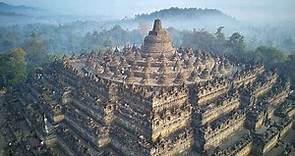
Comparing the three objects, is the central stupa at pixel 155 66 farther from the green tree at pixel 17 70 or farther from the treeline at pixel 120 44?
the treeline at pixel 120 44

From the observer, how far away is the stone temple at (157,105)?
29.2 meters

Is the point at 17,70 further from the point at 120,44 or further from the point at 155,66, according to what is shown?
the point at 120,44

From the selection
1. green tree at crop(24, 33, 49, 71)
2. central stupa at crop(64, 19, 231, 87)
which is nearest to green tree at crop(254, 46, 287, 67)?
central stupa at crop(64, 19, 231, 87)

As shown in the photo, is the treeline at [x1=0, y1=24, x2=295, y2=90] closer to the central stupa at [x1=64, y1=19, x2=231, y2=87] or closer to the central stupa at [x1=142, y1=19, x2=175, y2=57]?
the central stupa at [x1=64, y1=19, x2=231, y2=87]

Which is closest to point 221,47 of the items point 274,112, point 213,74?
point 213,74

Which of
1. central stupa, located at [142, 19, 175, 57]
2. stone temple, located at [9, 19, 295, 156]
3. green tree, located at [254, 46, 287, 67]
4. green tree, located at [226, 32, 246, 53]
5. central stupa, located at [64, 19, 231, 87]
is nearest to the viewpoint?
stone temple, located at [9, 19, 295, 156]

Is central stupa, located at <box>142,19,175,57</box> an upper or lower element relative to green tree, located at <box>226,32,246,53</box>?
upper

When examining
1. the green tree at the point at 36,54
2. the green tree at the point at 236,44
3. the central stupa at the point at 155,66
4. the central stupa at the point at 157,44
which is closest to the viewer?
the central stupa at the point at 155,66

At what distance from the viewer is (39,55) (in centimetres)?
6981

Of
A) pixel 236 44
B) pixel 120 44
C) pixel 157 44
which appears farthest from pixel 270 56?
pixel 120 44

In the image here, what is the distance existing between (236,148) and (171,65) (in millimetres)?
18194

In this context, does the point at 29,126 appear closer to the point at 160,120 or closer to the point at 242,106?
the point at 160,120

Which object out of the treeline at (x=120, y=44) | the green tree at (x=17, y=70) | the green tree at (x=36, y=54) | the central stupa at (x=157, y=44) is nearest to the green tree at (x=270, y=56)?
the treeline at (x=120, y=44)

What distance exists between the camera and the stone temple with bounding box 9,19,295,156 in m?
29.2
